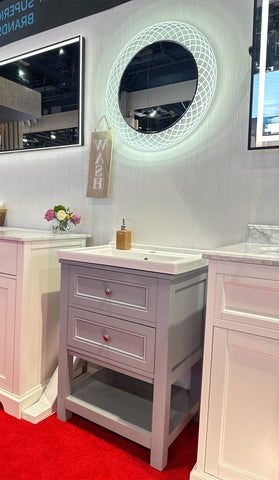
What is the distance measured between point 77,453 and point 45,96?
84.5 inches

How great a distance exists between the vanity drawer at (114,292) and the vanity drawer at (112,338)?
46 millimetres

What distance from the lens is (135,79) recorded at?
6.34 feet

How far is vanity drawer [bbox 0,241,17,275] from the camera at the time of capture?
176 cm

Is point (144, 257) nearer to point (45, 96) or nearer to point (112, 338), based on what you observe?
point (112, 338)

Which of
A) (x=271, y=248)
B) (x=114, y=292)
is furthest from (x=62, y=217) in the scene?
(x=271, y=248)

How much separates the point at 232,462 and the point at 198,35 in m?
1.95

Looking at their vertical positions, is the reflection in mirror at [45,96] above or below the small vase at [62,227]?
above

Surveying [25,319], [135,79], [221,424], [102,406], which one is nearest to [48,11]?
[135,79]

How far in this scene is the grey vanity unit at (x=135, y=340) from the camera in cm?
137

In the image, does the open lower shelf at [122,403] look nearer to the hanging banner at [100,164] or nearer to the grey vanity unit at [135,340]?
the grey vanity unit at [135,340]

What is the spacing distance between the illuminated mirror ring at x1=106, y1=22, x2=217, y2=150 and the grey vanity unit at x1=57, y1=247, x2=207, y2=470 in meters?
0.75

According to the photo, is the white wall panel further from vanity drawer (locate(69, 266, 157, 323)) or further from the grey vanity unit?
vanity drawer (locate(69, 266, 157, 323))

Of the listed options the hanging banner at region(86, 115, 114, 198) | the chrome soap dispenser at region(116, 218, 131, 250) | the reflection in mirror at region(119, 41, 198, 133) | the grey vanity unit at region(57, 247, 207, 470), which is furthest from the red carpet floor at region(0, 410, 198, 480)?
the reflection in mirror at region(119, 41, 198, 133)

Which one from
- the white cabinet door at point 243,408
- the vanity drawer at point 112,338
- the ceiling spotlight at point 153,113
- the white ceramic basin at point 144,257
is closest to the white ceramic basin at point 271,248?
the white ceramic basin at point 144,257
